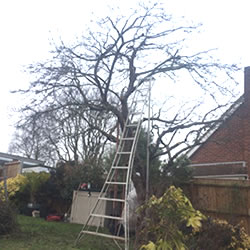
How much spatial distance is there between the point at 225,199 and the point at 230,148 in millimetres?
3887

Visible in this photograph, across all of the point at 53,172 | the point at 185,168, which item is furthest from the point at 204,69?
the point at 53,172

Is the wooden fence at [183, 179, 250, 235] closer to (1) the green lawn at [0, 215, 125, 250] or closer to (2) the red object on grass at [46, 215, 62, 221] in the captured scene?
(1) the green lawn at [0, 215, 125, 250]

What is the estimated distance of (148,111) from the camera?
296 inches

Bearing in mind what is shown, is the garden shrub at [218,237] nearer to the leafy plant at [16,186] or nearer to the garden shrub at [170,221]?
the garden shrub at [170,221]

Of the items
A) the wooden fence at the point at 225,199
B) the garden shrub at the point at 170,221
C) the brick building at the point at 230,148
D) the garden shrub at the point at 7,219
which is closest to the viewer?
A: the garden shrub at the point at 170,221

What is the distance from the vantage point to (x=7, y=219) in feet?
24.8

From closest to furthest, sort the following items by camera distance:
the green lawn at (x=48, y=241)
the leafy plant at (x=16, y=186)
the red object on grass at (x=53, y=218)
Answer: the green lawn at (x=48, y=241) < the red object on grass at (x=53, y=218) < the leafy plant at (x=16, y=186)

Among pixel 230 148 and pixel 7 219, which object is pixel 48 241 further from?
pixel 230 148

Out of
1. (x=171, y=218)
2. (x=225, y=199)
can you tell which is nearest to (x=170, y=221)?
(x=171, y=218)

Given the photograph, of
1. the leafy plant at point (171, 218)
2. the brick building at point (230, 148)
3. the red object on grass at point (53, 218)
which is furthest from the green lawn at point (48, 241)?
the brick building at point (230, 148)

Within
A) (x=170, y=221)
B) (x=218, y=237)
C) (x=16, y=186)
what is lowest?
(x=218, y=237)

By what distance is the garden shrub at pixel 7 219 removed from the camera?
294 inches

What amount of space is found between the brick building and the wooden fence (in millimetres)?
1179

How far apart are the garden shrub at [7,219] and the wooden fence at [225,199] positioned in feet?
14.4
